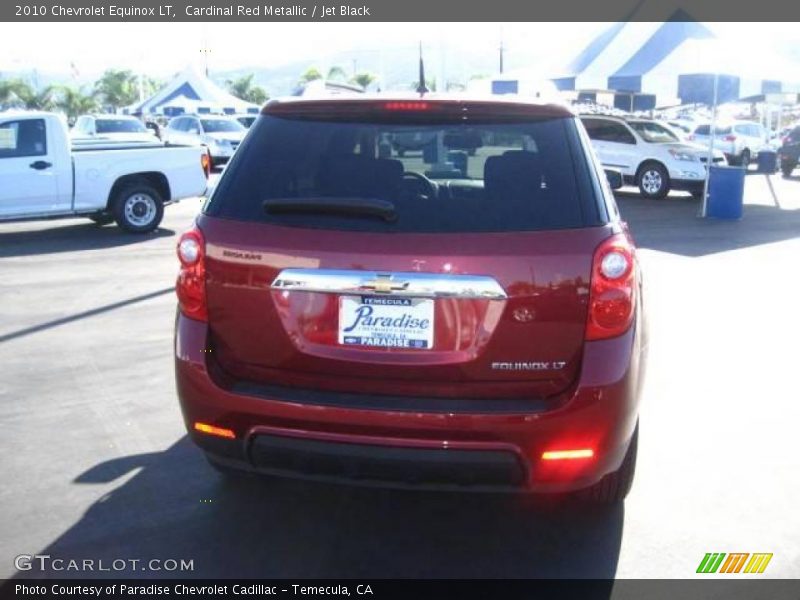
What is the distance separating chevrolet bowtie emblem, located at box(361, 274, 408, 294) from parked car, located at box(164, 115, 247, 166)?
2265cm

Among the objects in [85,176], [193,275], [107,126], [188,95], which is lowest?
[85,176]

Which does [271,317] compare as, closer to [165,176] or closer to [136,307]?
[136,307]

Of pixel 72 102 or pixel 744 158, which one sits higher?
pixel 72 102

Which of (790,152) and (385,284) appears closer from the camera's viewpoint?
(385,284)

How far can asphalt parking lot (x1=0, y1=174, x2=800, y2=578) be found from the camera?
3.62m

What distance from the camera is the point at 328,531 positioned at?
382cm

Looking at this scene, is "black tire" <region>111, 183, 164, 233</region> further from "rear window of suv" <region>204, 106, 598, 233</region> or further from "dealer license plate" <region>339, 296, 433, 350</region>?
"dealer license plate" <region>339, 296, 433, 350</region>

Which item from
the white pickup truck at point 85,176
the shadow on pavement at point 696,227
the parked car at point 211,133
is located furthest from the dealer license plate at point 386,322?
the parked car at point 211,133

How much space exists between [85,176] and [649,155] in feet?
39.1

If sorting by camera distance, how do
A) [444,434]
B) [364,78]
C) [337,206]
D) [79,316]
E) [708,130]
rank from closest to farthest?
[444,434] < [337,206] < [79,316] < [708,130] < [364,78]

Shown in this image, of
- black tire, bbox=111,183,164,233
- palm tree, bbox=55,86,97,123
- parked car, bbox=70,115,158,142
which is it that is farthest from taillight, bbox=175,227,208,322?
palm tree, bbox=55,86,97,123

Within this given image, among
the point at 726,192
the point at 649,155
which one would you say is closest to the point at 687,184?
the point at 649,155

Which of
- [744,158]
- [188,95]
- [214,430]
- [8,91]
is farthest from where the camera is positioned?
[8,91]

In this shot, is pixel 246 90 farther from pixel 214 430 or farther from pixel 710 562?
pixel 710 562
